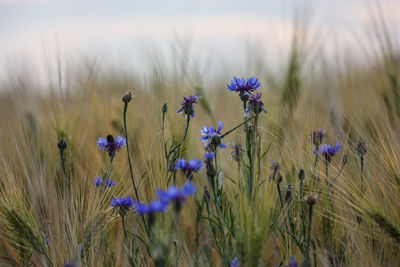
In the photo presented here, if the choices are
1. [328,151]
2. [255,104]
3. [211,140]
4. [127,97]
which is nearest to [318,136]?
[328,151]

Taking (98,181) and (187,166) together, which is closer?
(187,166)

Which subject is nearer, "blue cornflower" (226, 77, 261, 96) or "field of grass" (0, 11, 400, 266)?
"field of grass" (0, 11, 400, 266)

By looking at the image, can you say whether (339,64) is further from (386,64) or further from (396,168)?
(396,168)

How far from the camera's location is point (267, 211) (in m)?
1.04

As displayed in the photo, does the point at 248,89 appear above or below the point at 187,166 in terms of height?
above

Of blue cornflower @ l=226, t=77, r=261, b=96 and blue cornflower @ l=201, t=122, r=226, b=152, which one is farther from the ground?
blue cornflower @ l=226, t=77, r=261, b=96

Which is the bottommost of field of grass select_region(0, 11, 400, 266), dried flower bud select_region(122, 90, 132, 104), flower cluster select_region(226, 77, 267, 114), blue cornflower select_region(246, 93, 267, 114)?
field of grass select_region(0, 11, 400, 266)

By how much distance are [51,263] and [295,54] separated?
2038mm

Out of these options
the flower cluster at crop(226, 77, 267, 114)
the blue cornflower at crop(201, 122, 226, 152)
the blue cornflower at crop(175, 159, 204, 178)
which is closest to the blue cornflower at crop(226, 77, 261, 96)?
the flower cluster at crop(226, 77, 267, 114)

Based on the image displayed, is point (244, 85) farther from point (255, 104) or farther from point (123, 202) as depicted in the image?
point (123, 202)

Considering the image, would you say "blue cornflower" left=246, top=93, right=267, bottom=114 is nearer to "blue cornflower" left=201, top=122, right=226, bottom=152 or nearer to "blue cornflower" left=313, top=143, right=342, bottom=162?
"blue cornflower" left=201, top=122, right=226, bottom=152

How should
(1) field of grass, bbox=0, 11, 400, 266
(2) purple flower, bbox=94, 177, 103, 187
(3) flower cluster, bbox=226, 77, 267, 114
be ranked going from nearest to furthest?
(1) field of grass, bbox=0, 11, 400, 266 → (3) flower cluster, bbox=226, 77, 267, 114 → (2) purple flower, bbox=94, 177, 103, 187

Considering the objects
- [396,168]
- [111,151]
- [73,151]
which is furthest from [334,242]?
[73,151]

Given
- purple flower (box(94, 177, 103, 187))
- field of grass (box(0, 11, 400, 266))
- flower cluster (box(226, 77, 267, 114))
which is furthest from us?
purple flower (box(94, 177, 103, 187))
